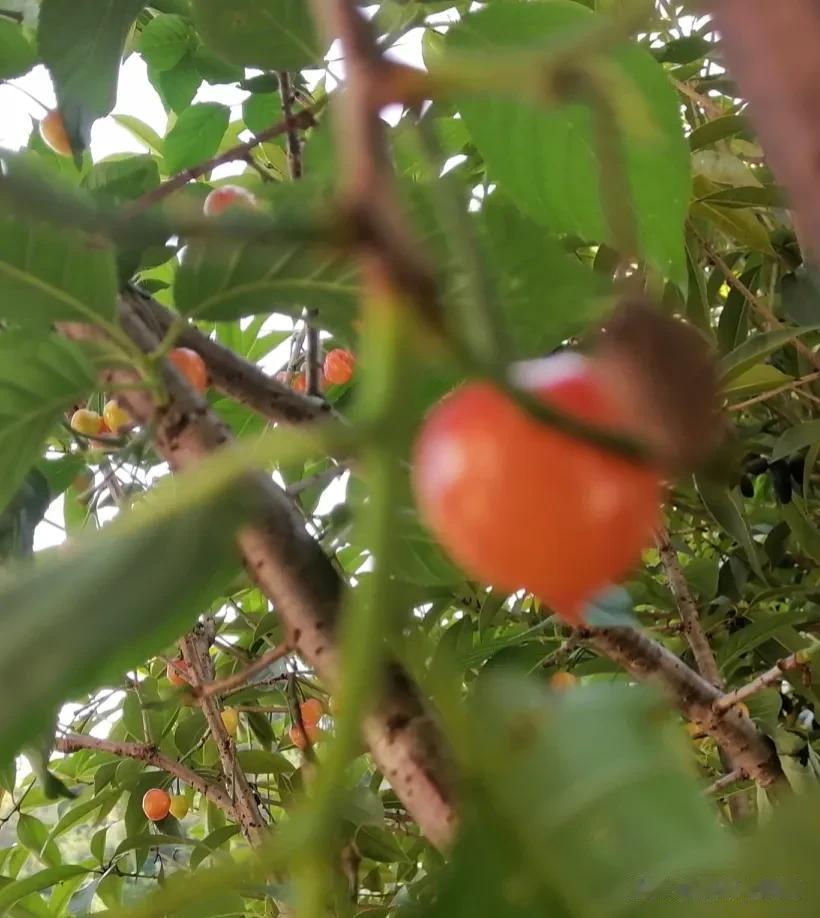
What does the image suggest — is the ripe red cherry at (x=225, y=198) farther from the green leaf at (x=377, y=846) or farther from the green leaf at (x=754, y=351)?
the green leaf at (x=377, y=846)

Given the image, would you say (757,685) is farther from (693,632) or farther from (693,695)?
(693,632)

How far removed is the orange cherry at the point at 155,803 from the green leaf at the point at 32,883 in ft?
0.29

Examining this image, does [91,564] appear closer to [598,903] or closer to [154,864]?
[598,903]

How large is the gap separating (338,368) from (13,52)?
1.15 feet

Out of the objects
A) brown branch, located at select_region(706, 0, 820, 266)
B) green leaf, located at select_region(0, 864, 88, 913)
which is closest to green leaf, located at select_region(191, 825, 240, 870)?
green leaf, located at select_region(0, 864, 88, 913)

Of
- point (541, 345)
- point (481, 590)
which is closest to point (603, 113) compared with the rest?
point (541, 345)

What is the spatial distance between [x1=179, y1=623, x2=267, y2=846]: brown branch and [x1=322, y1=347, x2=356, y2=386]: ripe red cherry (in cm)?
26

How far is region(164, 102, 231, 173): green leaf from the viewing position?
2.67ft

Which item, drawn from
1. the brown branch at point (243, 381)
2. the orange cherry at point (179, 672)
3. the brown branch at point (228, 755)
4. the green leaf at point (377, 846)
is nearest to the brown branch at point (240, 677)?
the brown branch at point (243, 381)

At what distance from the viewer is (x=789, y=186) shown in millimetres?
127

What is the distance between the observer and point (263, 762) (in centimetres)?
108

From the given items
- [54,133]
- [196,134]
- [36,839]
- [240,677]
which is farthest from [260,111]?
[36,839]

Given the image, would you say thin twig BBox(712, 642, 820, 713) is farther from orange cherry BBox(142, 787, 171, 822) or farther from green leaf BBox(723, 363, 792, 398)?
orange cherry BBox(142, 787, 171, 822)

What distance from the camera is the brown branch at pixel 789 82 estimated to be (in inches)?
4.8
